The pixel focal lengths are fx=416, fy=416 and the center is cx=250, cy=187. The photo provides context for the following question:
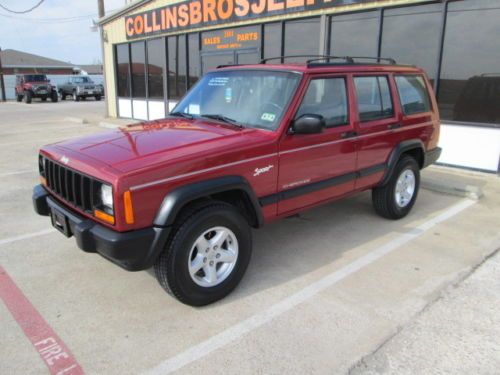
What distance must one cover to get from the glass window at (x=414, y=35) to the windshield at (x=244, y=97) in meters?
5.21

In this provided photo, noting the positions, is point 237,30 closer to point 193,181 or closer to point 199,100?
point 199,100

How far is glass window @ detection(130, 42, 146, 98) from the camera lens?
15312mm

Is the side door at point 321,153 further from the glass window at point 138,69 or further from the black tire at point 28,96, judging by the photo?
the black tire at point 28,96

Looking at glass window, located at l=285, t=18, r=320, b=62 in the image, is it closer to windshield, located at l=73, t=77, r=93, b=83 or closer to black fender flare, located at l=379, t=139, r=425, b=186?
black fender flare, located at l=379, t=139, r=425, b=186

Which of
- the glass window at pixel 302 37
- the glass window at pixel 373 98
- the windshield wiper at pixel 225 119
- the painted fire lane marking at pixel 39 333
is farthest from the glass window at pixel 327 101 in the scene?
the glass window at pixel 302 37

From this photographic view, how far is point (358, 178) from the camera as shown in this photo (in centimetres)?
454

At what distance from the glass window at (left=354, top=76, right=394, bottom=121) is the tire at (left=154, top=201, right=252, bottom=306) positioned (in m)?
1.98

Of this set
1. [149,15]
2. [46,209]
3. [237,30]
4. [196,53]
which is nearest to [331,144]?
[46,209]

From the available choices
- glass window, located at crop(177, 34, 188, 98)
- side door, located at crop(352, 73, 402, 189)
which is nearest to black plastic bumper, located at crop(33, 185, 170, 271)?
side door, located at crop(352, 73, 402, 189)

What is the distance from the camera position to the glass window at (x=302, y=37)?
966 centimetres

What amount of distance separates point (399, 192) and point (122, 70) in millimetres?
14086

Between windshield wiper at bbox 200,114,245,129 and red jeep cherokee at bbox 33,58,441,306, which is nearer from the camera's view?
red jeep cherokee at bbox 33,58,441,306

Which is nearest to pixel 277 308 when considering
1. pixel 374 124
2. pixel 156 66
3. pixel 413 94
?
pixel 374 124

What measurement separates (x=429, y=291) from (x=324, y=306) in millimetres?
965
